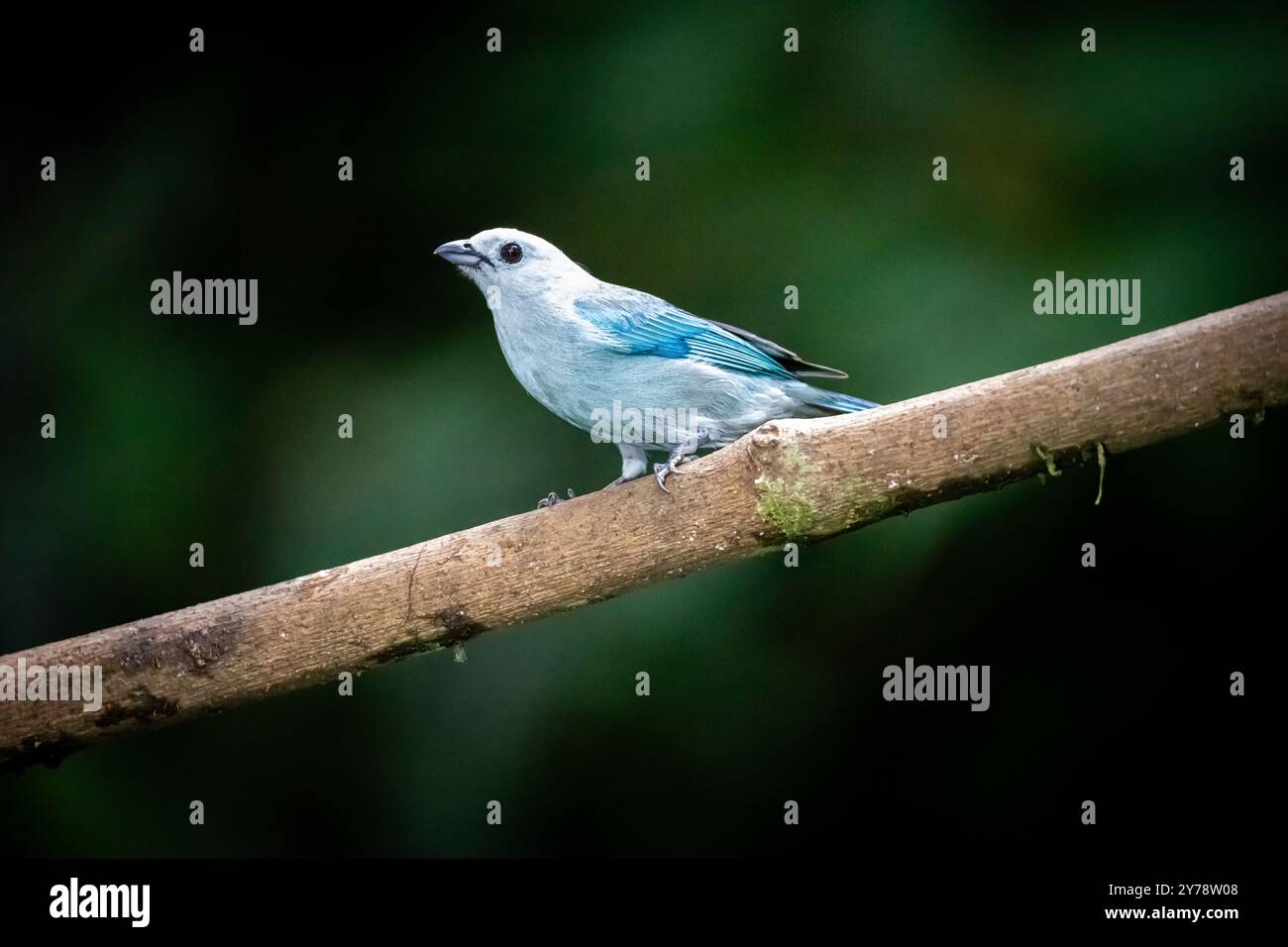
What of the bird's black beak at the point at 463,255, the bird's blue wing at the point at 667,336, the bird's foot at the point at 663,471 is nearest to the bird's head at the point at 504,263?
the bird's black beak at the point at 463,255

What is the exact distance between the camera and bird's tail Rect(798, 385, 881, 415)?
3.37 metres

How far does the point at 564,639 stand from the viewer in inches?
178

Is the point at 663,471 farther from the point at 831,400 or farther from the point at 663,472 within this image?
the point at 831,400

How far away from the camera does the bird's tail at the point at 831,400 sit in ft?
11.0

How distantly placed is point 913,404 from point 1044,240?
1.96 metres

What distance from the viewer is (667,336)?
3354 mm

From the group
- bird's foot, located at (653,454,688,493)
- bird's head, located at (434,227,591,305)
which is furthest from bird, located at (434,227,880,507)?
bird's foot, located at (653,454,688,493)

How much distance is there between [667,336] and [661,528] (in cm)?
62

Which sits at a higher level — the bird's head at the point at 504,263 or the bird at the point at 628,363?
the bird's head at the point at 504,263

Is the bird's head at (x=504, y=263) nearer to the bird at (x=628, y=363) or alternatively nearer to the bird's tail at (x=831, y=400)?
the bird at (x=628, y=363)

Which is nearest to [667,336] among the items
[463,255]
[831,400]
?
[831,400]

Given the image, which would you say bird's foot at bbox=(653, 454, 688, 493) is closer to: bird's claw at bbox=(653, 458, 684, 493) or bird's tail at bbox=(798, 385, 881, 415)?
bird's claw at bbox=(653, 458, 684, 493)

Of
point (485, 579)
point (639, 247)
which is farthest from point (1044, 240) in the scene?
point (485, 579)

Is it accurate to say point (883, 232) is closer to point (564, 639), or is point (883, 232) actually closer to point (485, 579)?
point (564, 639)
